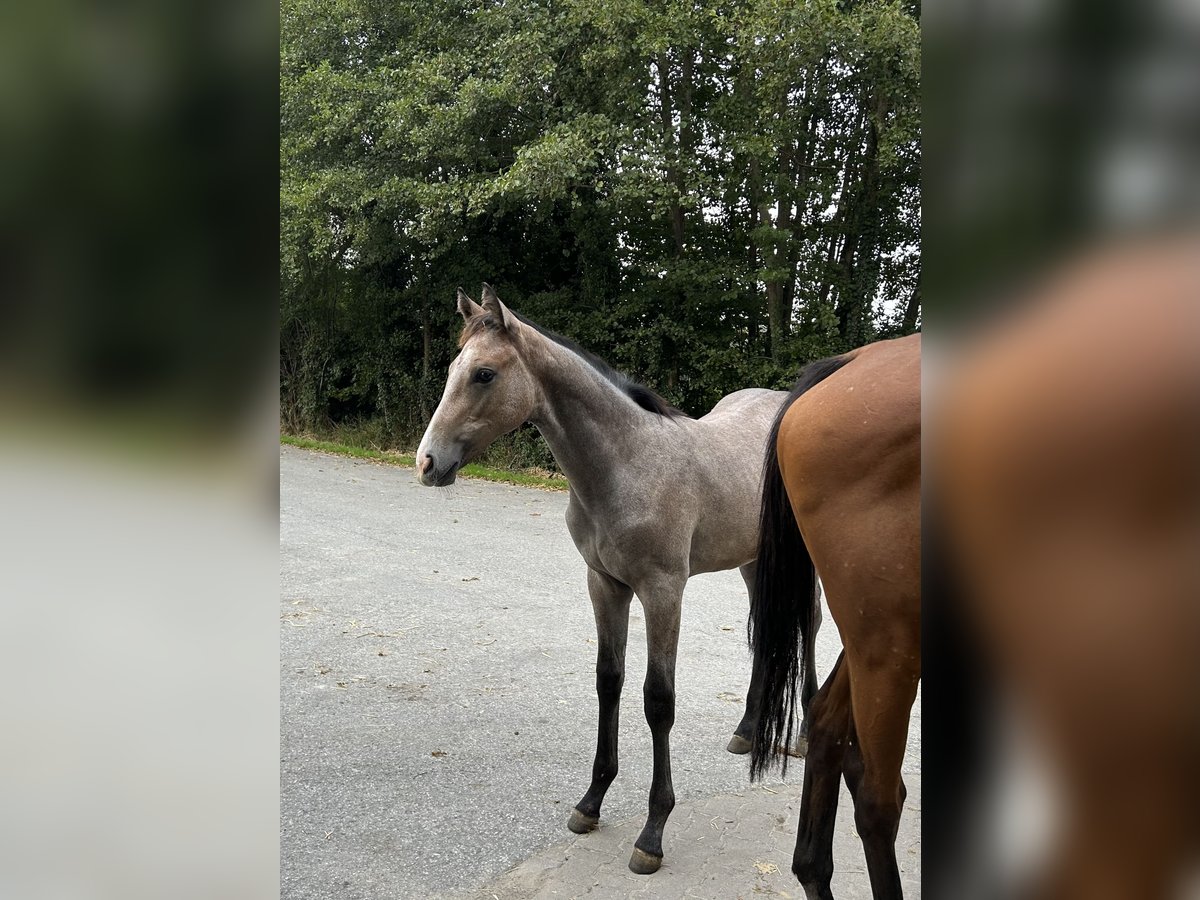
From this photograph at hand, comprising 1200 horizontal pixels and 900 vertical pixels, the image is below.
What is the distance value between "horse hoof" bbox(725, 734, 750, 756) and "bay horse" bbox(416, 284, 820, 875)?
0.71 metres

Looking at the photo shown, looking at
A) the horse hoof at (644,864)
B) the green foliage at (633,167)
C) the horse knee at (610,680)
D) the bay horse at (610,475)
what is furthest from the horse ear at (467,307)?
the green foliage at (633,167)

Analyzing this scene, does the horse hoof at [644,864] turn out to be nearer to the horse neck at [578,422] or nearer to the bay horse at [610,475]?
the bay horse at [610,475]

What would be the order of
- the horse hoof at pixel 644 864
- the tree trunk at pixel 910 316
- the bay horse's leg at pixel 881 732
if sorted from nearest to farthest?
the bay horse's leg at pixel 881 732 → the horse hoof at pixel 644 864 → the tree trunk at pixel 910 316

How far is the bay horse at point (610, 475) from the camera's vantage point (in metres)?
2.48

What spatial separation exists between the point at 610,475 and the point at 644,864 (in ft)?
3.96

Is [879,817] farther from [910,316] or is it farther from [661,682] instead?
[910,316]

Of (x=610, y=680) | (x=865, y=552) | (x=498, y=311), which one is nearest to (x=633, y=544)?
(x=610, y=680)

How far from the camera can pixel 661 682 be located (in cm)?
261

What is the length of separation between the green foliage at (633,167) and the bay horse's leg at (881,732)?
751 cm

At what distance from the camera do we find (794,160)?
945 cm

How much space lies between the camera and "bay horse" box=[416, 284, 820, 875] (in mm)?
2480

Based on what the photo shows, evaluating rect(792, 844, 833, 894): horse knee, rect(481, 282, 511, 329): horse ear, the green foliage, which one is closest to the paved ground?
rect(792, 844, 833, 894): horse knee

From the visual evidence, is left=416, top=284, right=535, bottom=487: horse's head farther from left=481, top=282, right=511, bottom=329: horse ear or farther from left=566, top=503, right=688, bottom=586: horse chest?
left=566, top=503, right=688, bottom=586: horse chest
